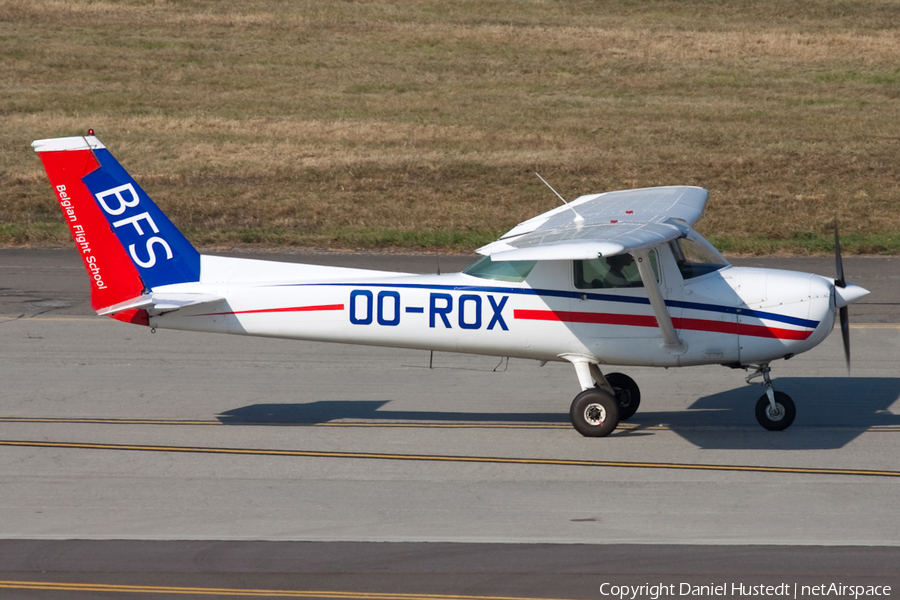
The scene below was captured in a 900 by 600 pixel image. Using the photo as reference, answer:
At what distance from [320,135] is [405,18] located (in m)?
19.8

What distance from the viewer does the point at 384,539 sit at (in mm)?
7992

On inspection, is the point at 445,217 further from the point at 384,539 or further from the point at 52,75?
the point at 52,75

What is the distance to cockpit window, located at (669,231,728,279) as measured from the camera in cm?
1040

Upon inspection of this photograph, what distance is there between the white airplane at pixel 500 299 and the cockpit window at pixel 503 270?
1 cm

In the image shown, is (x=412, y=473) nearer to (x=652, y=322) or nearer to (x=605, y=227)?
(x=652, y=322)

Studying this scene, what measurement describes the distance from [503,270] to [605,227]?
1.19 meters

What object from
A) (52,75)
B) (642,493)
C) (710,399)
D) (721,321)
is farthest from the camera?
(52,75)

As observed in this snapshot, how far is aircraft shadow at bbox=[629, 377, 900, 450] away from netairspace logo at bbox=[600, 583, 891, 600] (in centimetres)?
314

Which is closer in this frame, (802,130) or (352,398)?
(352,398)

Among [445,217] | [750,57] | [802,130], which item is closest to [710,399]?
[445,217]

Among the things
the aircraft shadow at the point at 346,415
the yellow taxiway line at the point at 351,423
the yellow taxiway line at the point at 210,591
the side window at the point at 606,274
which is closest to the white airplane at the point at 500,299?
the side window at the point at 606,274

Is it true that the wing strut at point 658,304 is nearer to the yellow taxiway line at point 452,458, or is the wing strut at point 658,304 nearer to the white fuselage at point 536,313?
the white fuselage at point 536,313

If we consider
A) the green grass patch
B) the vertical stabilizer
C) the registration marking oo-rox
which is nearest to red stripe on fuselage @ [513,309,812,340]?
the registration marking oo-rox

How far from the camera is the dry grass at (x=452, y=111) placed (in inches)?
995
